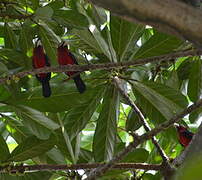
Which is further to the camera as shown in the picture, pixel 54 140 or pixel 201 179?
pixel 54 140

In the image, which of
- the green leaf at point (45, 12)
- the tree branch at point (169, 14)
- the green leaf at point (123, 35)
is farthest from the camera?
the green leaf at point (123, 35)

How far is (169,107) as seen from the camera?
87.2 inches

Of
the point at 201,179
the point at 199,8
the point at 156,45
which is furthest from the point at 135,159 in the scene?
the point at 201,179

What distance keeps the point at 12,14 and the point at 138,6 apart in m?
1.69

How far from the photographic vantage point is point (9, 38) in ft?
8.03

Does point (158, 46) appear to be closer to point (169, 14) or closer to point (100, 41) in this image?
point (100, 41)

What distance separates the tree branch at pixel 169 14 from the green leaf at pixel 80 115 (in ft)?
5.17

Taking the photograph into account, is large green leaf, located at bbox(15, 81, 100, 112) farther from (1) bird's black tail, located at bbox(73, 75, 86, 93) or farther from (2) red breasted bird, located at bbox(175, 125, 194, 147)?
(2) red breasted bird, located at bbox(175, 125, 194, 147)

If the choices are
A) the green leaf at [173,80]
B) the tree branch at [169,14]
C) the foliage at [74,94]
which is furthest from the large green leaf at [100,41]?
the tree branch at [169,14]

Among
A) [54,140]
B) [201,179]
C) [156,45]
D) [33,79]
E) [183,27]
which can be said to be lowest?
[54,140]

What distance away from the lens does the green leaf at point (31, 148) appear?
2.16 m

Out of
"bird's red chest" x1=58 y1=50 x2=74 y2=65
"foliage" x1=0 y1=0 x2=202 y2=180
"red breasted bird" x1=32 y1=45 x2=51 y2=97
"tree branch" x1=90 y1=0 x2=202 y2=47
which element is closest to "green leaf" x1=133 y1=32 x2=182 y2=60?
"foliage" x1=0 y1=0 x2=202 y2=180

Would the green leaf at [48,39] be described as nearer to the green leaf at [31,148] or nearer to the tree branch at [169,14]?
the green leaf at [31,148]

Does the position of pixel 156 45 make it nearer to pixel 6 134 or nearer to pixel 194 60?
pixel 194 60
